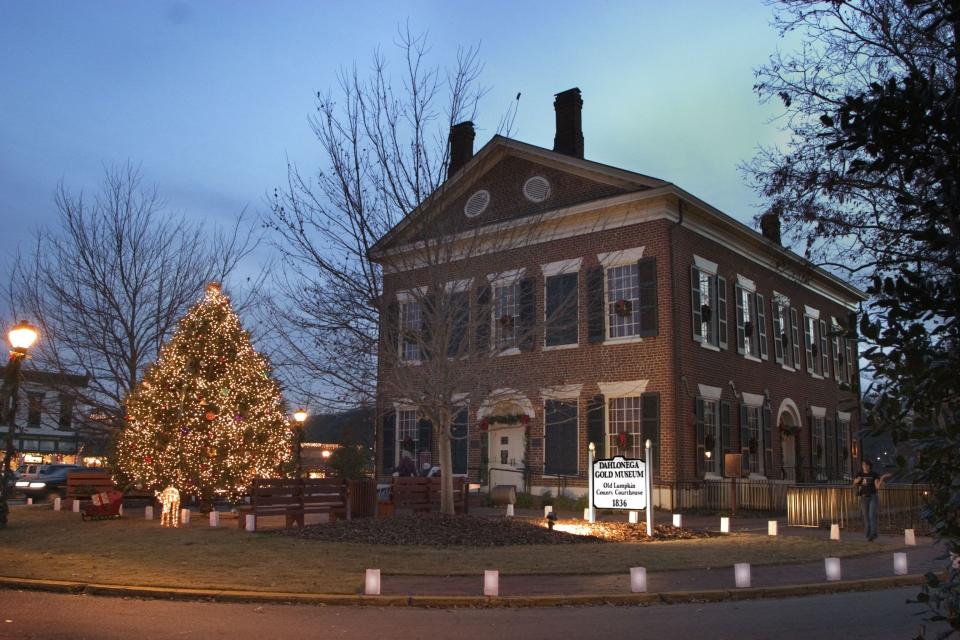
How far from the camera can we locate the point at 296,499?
701 inches

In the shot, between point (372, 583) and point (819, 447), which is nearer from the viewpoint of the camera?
point (372, 583)

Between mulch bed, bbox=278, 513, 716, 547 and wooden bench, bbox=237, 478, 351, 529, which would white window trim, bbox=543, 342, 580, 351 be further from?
mulch bed, bbox=278, 513, 716, 547

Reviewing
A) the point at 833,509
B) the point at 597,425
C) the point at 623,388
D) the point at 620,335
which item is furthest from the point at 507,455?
the point at 833,509

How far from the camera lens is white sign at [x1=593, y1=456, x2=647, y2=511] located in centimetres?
1675

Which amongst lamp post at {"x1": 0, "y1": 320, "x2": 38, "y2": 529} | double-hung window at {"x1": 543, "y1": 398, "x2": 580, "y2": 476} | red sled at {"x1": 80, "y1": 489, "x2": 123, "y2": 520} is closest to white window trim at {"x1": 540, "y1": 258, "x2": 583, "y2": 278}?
double-hung window at {"x1": 543, "y1": 398, "x2": 580, "y2": 476}

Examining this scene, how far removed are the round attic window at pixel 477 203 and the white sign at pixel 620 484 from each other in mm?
12366

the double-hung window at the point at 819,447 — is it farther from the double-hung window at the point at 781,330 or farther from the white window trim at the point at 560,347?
the white window trim at the point at 560,347

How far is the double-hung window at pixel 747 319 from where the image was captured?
91.3ft

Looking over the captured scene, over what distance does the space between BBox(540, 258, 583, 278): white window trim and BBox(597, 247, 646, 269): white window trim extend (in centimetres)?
69

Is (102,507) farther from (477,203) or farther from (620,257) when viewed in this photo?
(620,257)

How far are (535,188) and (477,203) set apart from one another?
7.07 ft

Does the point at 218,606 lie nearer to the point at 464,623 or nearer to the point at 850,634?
the point at 464,623

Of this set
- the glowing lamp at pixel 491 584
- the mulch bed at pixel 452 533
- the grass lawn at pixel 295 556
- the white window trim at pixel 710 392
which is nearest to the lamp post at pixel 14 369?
the grass lawn at pixel 295 556

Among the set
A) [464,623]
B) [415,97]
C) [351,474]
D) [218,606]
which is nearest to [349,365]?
[415,97]
